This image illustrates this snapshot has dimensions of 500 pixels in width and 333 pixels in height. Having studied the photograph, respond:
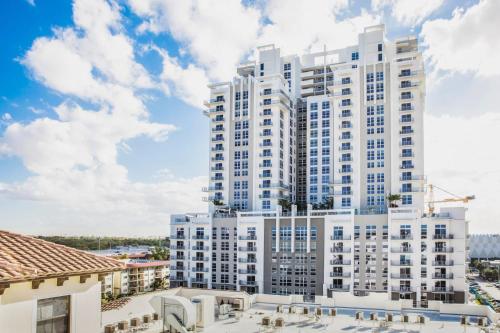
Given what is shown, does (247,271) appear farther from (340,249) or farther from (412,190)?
(412,190)

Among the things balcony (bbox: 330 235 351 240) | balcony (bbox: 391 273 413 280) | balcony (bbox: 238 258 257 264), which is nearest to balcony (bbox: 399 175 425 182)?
balcony (bbox: 330 235 351 240)

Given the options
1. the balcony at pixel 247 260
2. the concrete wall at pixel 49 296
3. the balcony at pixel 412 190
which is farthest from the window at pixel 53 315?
the balcony at pixel 412 190

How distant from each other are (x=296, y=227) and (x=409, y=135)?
81.6 feet

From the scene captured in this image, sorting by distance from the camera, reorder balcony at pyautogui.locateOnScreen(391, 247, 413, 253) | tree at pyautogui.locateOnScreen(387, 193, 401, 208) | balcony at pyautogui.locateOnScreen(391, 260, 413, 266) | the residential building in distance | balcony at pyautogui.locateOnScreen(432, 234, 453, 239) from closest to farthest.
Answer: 1. balcony at pyautogui.locateOnScreen(432, 234, 453, 239)
2. balcony at pyautogui.locateOnScreen(391, 260, 413, 266)
3. balcony at pyautogui.locateOnScreen(391, 247, 413, 253)
4. tree at pyautogui.locateOnScreen(387, 193, 401, 208)
5. the residential building in distance

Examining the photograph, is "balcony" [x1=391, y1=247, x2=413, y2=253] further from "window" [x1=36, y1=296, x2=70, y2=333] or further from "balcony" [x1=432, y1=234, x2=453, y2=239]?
"window" [x1=36, y1=296, x2=70, y2=333]

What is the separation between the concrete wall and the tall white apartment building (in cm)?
5817

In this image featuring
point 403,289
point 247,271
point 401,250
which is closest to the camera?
point 403,289

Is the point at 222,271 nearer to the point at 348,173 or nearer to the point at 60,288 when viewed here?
the point at 348,173

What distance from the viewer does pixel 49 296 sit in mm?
11617

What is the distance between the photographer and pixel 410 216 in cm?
6481

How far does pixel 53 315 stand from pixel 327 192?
7375 centimetres

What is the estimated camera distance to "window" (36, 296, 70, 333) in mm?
11328

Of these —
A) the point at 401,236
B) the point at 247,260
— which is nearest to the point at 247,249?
the point at 247,260

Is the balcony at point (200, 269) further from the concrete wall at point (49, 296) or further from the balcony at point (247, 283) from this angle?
the concrete wall at point (49, 296)
